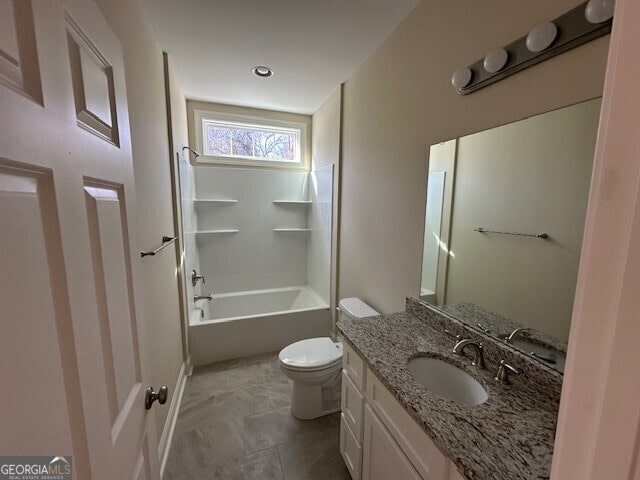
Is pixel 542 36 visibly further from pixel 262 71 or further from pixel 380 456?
pixel 262 71

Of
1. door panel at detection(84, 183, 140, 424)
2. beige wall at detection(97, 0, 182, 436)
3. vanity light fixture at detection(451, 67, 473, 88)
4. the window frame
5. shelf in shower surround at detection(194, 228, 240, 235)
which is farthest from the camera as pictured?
shelf in shower surround at detection(194, 228, 240, 235)

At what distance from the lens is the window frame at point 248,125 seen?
3.08 m

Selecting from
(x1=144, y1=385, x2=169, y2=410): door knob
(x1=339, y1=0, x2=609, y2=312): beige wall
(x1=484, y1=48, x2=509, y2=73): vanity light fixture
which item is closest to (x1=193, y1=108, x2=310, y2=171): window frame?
(x1=339, y1=0, x2=609, y2=312): beige wall

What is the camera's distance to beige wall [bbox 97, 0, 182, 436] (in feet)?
4.39

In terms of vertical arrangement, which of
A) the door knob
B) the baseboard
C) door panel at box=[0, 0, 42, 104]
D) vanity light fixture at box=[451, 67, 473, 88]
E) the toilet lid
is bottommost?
the baseboard

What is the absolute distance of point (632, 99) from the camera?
30 cm

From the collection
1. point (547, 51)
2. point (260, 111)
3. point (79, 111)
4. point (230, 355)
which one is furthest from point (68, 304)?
point (260, 111)

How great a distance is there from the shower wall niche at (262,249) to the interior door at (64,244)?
213 centimetres

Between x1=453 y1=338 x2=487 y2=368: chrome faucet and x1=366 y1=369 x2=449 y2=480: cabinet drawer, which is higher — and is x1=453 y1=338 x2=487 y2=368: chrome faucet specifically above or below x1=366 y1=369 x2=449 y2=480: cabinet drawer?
above

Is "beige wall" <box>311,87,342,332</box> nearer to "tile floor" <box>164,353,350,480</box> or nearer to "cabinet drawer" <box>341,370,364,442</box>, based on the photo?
"tile floor" <box>164,353,350,480</box>

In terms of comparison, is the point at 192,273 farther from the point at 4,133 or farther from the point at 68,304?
the point at 4,133

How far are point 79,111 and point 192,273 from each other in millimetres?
2457

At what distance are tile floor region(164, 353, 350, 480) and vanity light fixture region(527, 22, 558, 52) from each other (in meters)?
2.21

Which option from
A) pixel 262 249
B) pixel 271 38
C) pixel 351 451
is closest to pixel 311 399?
pixel 351 451
